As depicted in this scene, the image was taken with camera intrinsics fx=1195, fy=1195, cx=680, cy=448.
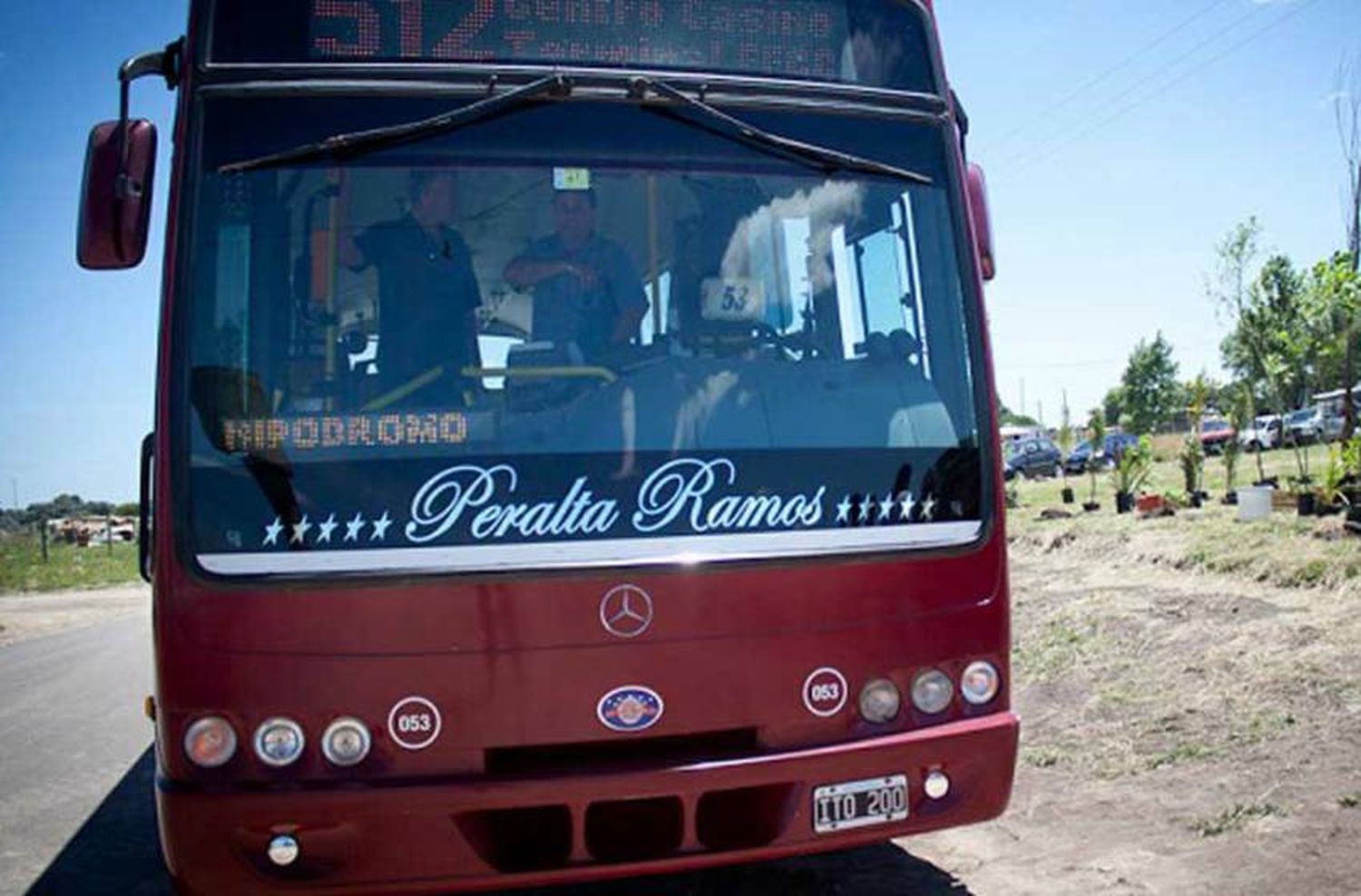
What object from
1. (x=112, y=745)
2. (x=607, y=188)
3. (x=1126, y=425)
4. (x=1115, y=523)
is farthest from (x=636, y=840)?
(x=1126, y=425)

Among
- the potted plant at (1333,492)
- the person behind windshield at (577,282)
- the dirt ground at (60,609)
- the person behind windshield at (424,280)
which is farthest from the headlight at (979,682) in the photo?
the dirt ground at (60,609)

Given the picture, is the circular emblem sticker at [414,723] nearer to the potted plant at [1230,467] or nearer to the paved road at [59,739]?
the paved road at [59,739]

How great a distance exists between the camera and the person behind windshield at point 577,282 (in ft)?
12.0

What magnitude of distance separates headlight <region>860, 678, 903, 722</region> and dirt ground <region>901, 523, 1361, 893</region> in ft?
4.17

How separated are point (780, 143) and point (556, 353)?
1005mm

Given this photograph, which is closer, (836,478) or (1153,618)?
(836,478)

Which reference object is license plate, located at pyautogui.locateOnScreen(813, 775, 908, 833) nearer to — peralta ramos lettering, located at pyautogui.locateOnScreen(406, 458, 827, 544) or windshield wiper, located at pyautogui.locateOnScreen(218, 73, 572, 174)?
peralta ramos lettering, located at pyautogui.locateOnScreen(406, 458, 827, 544)

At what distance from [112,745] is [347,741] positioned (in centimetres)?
591

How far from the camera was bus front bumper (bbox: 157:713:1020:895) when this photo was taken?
3279 millimetres

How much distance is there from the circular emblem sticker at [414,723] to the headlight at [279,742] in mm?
257

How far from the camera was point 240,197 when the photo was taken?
3518 mm

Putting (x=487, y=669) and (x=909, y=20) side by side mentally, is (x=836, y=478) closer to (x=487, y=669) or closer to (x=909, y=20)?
(x=487, y=669)

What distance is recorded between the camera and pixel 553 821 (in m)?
3.46

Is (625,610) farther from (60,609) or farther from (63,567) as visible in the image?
(63,567)
